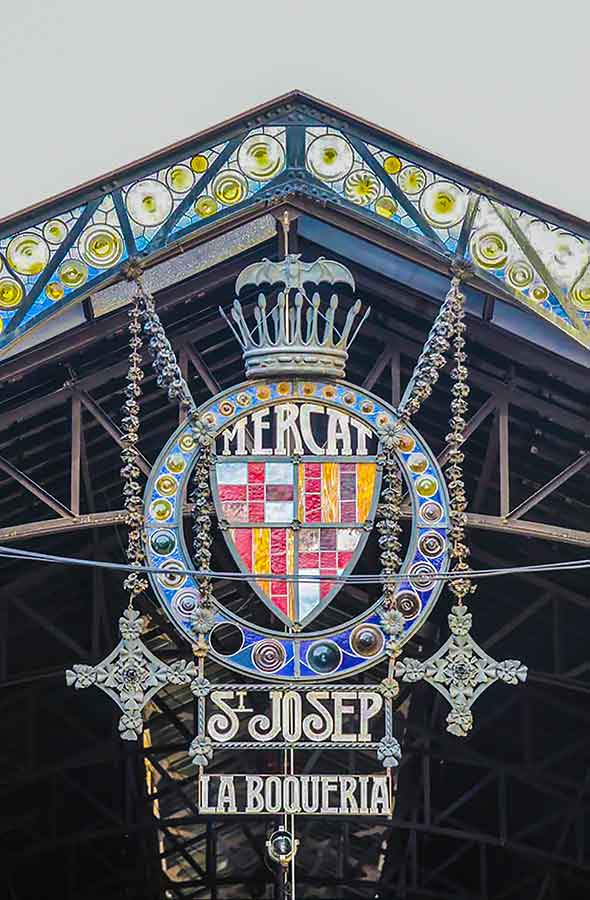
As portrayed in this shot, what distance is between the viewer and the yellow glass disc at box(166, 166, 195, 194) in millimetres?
19531

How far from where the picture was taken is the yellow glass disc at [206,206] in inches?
771

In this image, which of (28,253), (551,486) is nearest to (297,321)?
(28,253)

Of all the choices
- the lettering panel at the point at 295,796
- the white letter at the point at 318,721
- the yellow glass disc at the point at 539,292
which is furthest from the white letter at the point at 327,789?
the yellow glass disc at the point at 539,292

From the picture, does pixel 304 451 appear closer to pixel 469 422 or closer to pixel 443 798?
pixel 469 422

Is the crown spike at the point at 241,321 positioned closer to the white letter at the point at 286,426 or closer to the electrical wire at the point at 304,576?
the white letter at the point at 286,426

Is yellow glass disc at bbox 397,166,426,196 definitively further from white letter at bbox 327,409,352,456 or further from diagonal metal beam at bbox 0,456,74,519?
diagonal metal beam at bbox 0,456,74,519

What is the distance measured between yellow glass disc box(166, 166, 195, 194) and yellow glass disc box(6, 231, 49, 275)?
108 cm

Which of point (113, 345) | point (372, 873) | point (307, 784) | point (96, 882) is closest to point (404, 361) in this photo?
point (113, 345)

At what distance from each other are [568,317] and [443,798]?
1142cm

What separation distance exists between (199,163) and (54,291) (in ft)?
4.89

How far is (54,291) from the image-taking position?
19422 mm

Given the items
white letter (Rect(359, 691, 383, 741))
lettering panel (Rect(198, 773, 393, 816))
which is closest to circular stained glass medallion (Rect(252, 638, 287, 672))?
white letter (Rect(359, 691, 383, 741))

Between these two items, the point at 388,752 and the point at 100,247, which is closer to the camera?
the point at 388,752

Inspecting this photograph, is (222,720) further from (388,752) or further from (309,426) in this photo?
(309,426)
